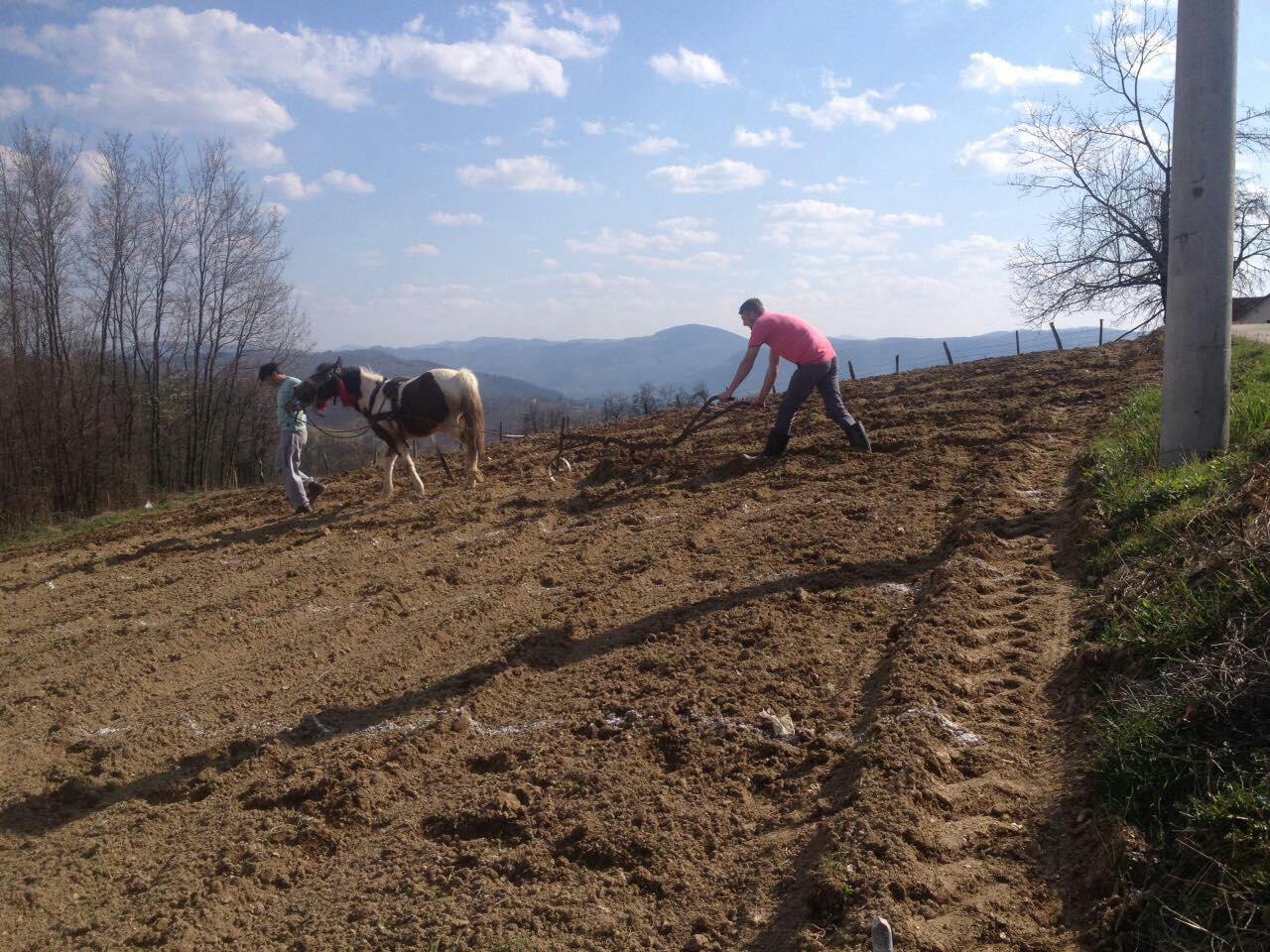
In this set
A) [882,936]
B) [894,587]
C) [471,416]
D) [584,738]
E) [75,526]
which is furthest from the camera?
[75,526]

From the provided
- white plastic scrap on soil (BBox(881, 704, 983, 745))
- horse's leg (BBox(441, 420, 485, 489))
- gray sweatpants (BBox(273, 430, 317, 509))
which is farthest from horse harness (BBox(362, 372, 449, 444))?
white plastic scrap on soil (BBox(881, 704, 983, 745))

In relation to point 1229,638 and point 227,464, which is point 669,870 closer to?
point 1229,638

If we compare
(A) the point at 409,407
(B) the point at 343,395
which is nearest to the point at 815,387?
(A) the point at 409,407

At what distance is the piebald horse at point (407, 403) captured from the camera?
33.8ft

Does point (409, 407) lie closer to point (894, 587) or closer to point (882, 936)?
point (894, 587)

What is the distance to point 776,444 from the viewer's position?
31.0ft

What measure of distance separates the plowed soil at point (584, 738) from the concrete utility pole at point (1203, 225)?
115 cm

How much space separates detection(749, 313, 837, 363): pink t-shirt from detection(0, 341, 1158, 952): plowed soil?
Answer: 1636mm

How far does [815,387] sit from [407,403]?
4912 millimetres

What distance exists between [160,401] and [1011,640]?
88.3 feet

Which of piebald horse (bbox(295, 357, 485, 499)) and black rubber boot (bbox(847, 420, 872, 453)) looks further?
piebald horse (bbox(295, 357, 485, 499))

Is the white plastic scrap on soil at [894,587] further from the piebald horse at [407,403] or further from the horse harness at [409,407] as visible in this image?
the horse harness at [409,407]

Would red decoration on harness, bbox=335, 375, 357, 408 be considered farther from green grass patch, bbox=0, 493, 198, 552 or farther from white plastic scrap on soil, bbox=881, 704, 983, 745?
white plastic scrap on soil, bbox=881, 704, 983, 745

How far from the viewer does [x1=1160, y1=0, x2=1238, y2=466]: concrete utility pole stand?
5.70m
